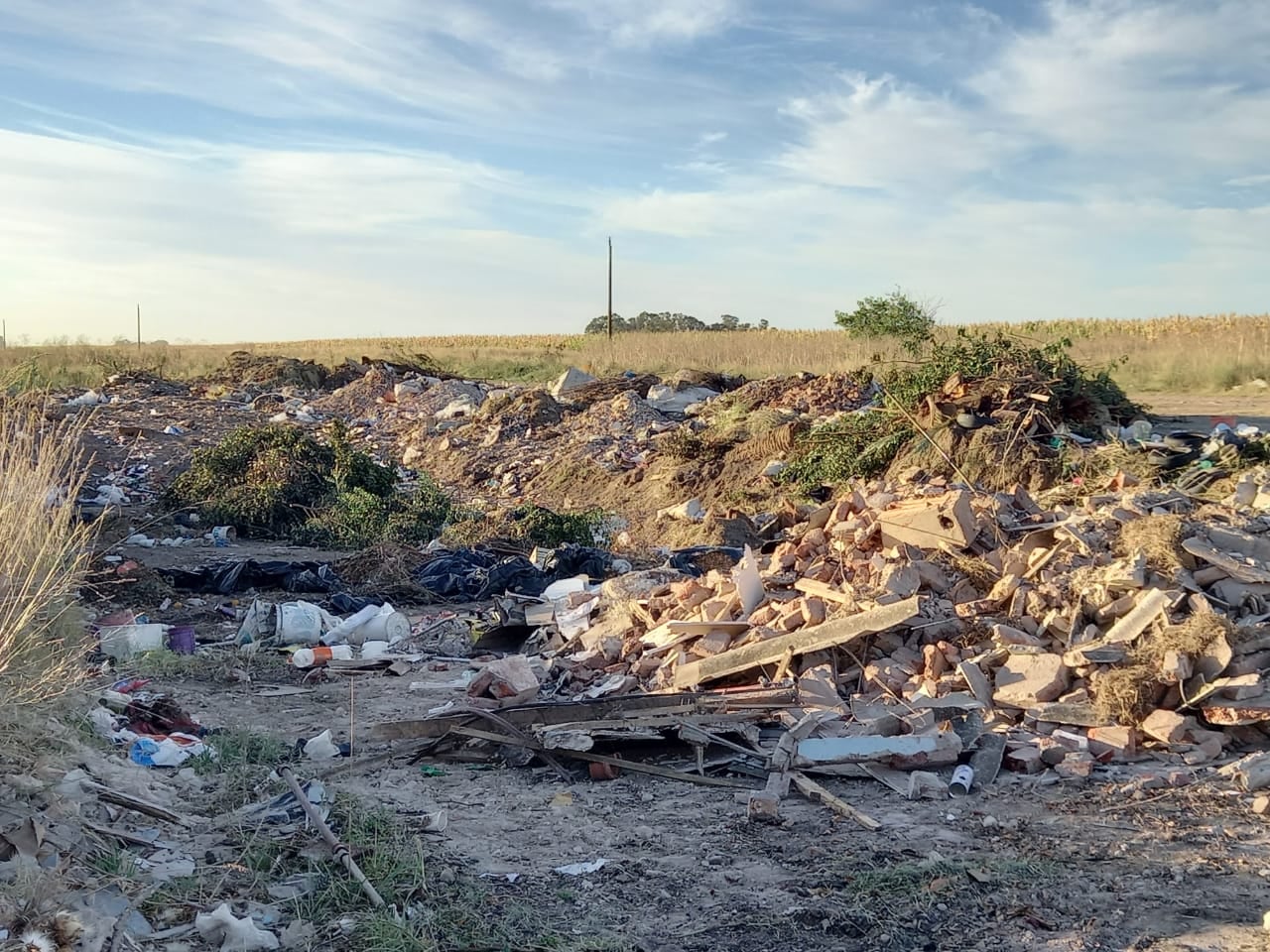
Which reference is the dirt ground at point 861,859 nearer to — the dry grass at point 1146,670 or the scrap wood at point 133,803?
the dry grass at point 1146,670

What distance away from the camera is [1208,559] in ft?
19.5

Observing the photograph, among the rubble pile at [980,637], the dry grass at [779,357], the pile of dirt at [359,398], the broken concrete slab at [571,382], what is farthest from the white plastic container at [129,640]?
the pile of dirt at [359,398]

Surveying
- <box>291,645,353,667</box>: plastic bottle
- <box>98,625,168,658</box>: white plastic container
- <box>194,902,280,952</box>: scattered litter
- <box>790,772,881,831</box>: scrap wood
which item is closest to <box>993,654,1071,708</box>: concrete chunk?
<box>790,772,881,831</box>: scrap wood

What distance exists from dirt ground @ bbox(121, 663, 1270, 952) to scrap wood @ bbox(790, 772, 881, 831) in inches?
1.9

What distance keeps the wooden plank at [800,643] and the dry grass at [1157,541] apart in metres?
1.21

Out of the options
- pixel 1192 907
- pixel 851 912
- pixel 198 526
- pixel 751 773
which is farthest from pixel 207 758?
pixel 198 526

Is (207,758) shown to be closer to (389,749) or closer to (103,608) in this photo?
(389,749)

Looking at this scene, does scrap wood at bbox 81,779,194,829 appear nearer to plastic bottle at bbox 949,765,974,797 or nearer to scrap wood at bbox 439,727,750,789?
scrap wood at bbox 439,727,750,789

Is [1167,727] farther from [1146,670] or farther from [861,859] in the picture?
[861,859]

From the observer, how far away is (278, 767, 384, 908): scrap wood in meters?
3.55

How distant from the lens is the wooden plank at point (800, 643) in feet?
19.9

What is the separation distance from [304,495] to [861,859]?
10118 millimetres

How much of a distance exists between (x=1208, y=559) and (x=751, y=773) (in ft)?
9.27

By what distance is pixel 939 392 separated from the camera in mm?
11703
